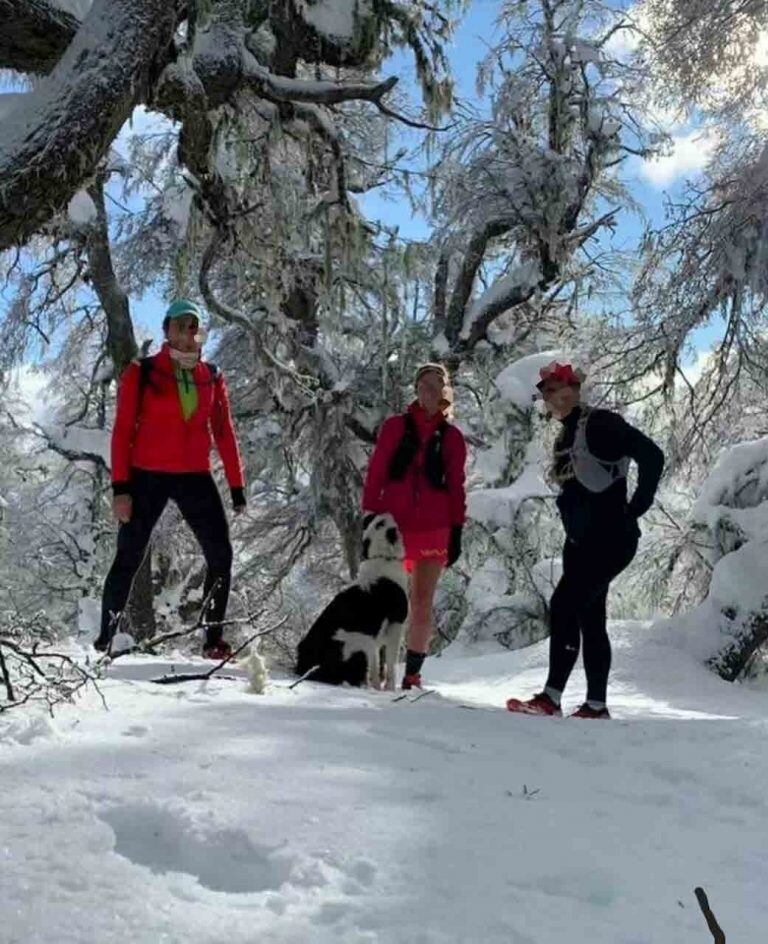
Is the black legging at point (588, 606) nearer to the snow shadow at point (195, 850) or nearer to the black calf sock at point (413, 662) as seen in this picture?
the black calf sock at point (413, 662)

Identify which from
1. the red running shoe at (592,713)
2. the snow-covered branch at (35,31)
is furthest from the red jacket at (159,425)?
the red running shoe at (592,713)

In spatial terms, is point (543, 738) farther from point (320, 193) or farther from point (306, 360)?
point (306, 360)

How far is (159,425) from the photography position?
4.60 metres

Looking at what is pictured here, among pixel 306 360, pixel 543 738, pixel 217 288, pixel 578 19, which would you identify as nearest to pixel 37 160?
pixel 543 738

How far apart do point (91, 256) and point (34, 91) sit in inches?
284

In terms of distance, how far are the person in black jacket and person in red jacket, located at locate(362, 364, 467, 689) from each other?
0.81 meters

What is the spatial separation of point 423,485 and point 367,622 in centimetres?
89

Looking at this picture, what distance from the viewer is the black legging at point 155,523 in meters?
4.51

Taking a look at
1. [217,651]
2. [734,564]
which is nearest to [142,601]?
[217,651]

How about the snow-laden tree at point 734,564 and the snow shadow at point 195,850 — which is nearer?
the snow shadow at point 195,850

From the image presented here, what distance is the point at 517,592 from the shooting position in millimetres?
12281

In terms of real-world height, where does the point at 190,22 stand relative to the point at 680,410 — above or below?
above

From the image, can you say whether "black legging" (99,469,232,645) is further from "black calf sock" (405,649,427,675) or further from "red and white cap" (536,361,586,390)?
"red and white cap" (536,361,586,390)

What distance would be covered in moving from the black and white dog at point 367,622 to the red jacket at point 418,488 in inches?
4.8
